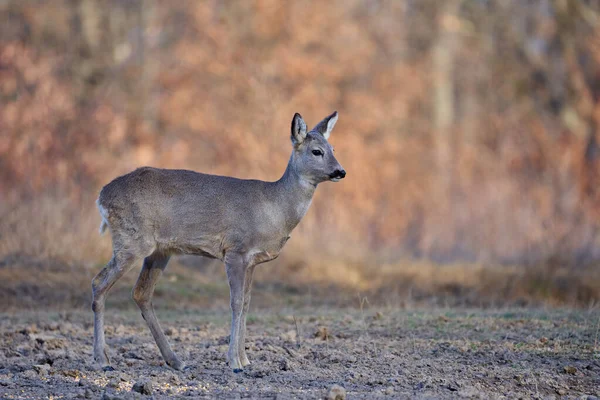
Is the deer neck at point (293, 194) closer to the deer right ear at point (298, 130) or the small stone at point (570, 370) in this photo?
the deer right ear at point (298, 130)

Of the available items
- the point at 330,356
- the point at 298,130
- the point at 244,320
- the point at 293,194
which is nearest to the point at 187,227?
the point at 244,320

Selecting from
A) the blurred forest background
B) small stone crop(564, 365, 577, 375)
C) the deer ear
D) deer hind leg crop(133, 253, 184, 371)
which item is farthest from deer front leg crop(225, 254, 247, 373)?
the blurred forest background

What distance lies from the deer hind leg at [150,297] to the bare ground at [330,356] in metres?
0.15

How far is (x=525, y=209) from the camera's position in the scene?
57.8 ft

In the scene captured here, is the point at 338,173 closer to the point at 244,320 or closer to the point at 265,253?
the point at 265,253

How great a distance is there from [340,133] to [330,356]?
17233mm

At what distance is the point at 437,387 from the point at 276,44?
1768cm

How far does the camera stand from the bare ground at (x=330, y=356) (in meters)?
6.81

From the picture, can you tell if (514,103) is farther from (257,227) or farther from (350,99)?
(257,227)

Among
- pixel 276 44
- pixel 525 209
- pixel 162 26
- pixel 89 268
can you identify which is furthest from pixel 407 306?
pixel 162 26

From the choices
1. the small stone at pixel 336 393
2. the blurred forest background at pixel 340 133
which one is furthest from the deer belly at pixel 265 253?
the blurred forest background at pixel 340 133

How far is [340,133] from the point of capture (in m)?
24.9

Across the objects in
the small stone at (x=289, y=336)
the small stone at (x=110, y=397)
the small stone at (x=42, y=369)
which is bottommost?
the small stone at (x=110, y=397)

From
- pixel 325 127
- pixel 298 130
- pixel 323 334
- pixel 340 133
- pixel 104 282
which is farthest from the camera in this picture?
pixel 340 133
